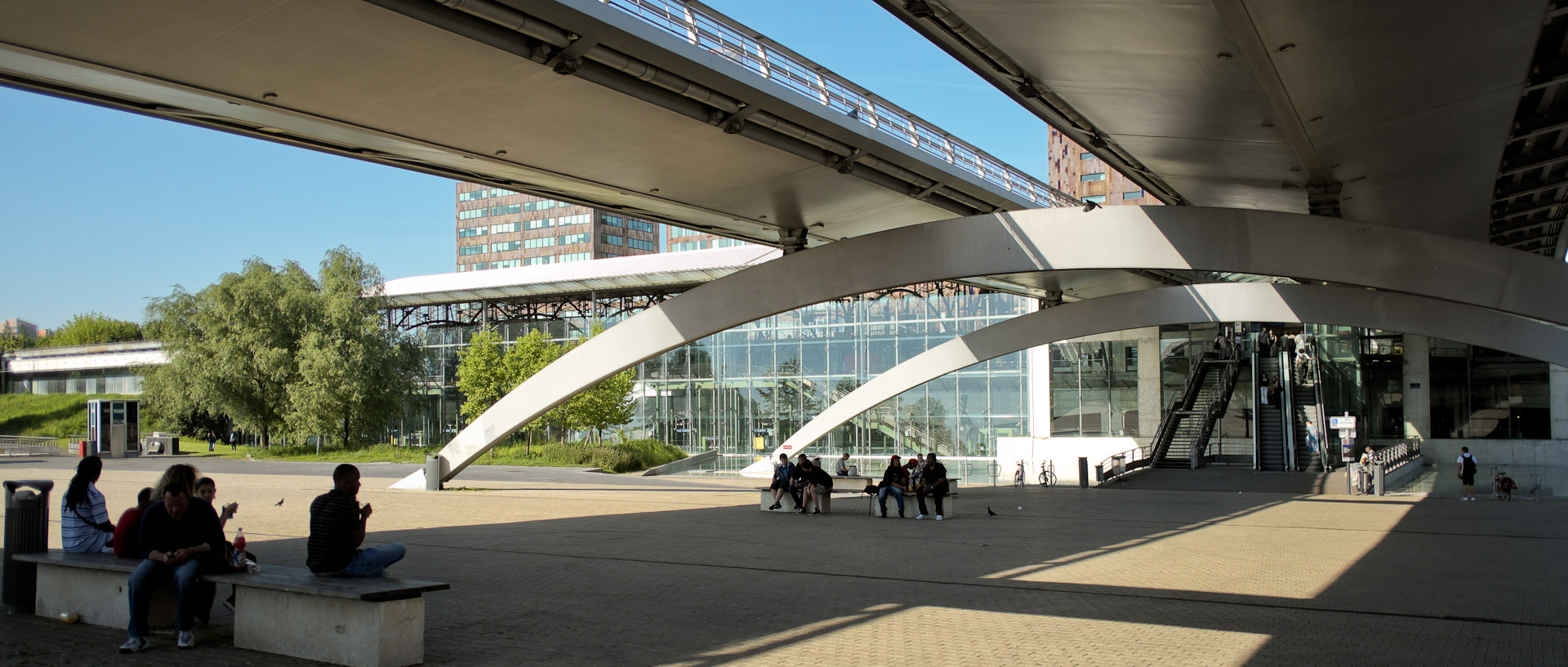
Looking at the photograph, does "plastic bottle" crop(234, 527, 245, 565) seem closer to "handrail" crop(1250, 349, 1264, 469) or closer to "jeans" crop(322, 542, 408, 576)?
"jeans" crop(322, 542, 408, 576)

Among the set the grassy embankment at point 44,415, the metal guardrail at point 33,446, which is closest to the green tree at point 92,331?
the grassy embankment at point 44,415

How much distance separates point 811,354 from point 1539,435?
26743 mm

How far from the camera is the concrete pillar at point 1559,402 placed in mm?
38844

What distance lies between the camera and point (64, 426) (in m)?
63.8

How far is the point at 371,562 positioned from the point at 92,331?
369ft

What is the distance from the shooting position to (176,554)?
293 inches

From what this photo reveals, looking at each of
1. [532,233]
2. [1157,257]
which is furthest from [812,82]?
[532,233]

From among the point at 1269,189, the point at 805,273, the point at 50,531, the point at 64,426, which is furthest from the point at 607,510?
the point at 64,426

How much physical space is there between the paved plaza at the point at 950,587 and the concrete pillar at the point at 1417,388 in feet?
71.9

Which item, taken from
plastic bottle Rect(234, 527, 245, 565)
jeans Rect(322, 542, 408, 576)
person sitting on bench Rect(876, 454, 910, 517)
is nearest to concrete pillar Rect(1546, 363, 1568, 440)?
person sitting on bench Rect(876, 454, 910, 517)

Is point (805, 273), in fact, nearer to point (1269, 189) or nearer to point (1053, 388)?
point (1269, 189)

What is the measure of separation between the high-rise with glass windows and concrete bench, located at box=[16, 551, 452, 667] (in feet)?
394

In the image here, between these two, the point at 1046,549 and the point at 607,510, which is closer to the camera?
the point at 1046,549

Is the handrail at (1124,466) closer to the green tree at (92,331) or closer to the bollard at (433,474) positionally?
the bollard at (433,474)
